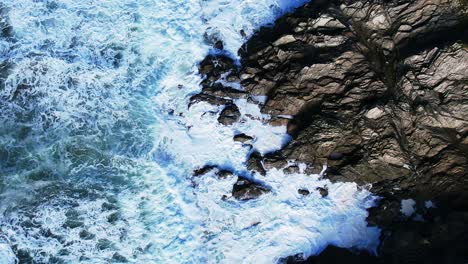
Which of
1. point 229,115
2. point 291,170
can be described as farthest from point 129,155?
point 291,170

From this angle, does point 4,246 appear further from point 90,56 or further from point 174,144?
point 90,56

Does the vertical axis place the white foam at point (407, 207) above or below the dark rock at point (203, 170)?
above

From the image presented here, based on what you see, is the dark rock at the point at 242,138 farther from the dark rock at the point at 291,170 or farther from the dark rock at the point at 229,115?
the dark rock at the point at 291,170

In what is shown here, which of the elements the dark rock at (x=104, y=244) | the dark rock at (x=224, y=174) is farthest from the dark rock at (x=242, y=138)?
the dark rock at (x=104, y=244)

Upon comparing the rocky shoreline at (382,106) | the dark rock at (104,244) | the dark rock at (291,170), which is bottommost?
the dark rock at (104,244)

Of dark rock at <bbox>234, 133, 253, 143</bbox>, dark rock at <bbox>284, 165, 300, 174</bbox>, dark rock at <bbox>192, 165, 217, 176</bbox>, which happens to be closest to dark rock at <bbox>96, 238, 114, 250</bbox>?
dark rock at <bbox>192, 165, 217, 176</bbox>

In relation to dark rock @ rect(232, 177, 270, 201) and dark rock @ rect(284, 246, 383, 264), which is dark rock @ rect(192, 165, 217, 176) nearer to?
dark rock @ rect(232, 177, 270, 201)

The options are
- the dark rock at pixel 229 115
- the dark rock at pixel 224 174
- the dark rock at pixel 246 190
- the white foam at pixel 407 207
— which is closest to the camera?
the white foam at pixel 407 207
